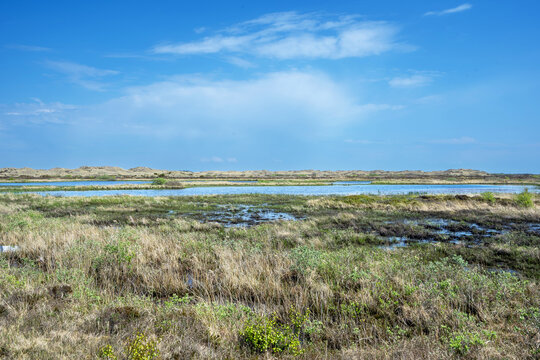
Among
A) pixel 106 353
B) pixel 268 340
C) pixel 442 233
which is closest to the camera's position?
pixel 106 353

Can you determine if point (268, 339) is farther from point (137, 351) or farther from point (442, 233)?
point (442, 233)

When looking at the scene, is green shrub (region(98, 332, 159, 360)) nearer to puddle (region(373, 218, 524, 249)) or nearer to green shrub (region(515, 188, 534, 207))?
puddle (region(373, 218, 524, 249))

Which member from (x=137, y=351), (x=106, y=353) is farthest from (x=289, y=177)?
(x=106, y=353)

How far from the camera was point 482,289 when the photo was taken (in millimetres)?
7035

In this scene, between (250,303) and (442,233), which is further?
(442,233)

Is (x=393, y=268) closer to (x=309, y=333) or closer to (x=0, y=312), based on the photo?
(x=309, y=333)

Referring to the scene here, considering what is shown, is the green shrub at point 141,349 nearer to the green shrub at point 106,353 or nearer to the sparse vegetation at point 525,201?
the green shrub at point 106,353

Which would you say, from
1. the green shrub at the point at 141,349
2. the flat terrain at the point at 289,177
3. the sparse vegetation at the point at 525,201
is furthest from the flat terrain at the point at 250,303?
the flat terrain at the point at 289,177

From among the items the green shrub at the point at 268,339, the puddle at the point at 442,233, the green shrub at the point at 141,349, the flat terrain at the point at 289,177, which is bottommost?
the puddle at the point at 442,233

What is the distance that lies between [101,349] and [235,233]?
1261cm

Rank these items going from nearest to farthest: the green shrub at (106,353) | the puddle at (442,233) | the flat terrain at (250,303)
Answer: the green shrub at (106,353)
the flat terrain at (250,303)
the puddle at (442,233)

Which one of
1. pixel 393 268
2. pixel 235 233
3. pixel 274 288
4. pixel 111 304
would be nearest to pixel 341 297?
pixel 274 288

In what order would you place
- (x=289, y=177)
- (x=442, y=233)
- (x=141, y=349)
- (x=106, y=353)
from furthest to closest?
(x=289, y=177), (x=442, y=233), (x=141, y=349), (x=106, y=353)

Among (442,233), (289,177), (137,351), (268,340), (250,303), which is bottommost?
(442,233)
